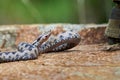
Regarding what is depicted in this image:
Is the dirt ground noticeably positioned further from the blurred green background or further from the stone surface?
the blurred green background

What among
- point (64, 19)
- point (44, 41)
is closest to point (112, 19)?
point (44, 41)

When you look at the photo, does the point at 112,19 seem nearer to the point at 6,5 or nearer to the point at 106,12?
the point at 106,12

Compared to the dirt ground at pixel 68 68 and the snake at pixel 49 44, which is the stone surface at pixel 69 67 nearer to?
the dirt ground at pixel 68 68

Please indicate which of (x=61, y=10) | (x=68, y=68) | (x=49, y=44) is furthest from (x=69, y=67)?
(x=61, y=10)

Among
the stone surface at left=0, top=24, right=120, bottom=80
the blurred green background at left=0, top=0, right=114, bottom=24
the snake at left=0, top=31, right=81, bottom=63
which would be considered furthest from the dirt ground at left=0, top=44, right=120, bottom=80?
the blurred green background at left=0, top=0, right=114, bottom=24

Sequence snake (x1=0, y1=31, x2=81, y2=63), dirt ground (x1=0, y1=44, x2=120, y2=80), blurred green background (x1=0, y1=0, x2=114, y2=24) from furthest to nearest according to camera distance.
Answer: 1. blurred green background (x1=0, y1=0, x2=114, y2=24)
2. snake (x1=0, y1=31, x2=81, y2=63)
3. dirt ground (x1=0, y1=44, x2=120, y2=80)

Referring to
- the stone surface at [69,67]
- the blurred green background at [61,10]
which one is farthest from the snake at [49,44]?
the blurred green background at [61,10]
